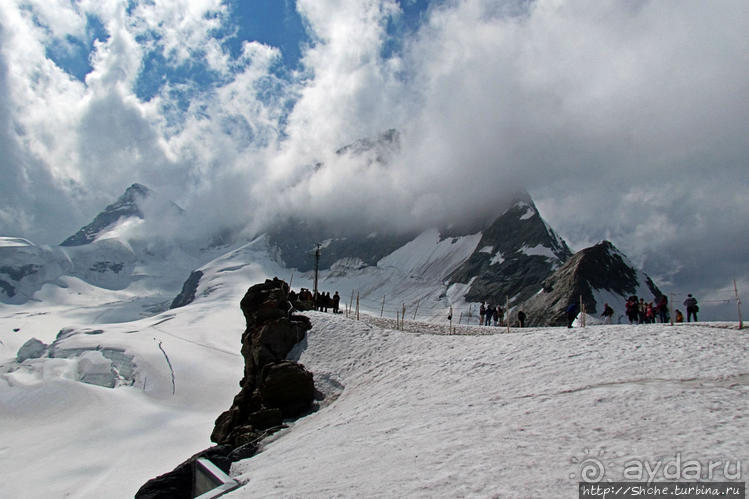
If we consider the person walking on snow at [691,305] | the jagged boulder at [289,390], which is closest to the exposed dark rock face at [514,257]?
the person walking on snow at [691,305]

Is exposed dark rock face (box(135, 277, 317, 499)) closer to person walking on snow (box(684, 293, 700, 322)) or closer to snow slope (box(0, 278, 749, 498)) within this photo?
snow slope (box(0, 278, 749, 498))

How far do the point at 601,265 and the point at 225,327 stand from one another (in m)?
80.5

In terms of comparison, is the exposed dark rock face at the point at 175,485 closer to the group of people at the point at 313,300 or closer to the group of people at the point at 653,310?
the group of people at the point at 313,300

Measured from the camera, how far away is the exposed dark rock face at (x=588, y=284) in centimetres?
7406

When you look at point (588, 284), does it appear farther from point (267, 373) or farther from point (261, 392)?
point (261, 392)

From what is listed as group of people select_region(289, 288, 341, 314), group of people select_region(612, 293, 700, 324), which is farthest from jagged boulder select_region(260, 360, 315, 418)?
group of people select_region(612, 293, 700, 324)

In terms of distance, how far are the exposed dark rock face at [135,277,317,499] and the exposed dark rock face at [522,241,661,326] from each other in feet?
167

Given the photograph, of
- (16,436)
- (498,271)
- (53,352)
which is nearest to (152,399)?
(16,436)

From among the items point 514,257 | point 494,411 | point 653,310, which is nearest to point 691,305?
point 653,310

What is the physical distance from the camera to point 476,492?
23.6 feet

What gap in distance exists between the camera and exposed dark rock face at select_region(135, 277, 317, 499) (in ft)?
51.1

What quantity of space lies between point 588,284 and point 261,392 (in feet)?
221

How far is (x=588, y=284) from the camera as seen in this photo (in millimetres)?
76688

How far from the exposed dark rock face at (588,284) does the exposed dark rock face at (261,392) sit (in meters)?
50.9
